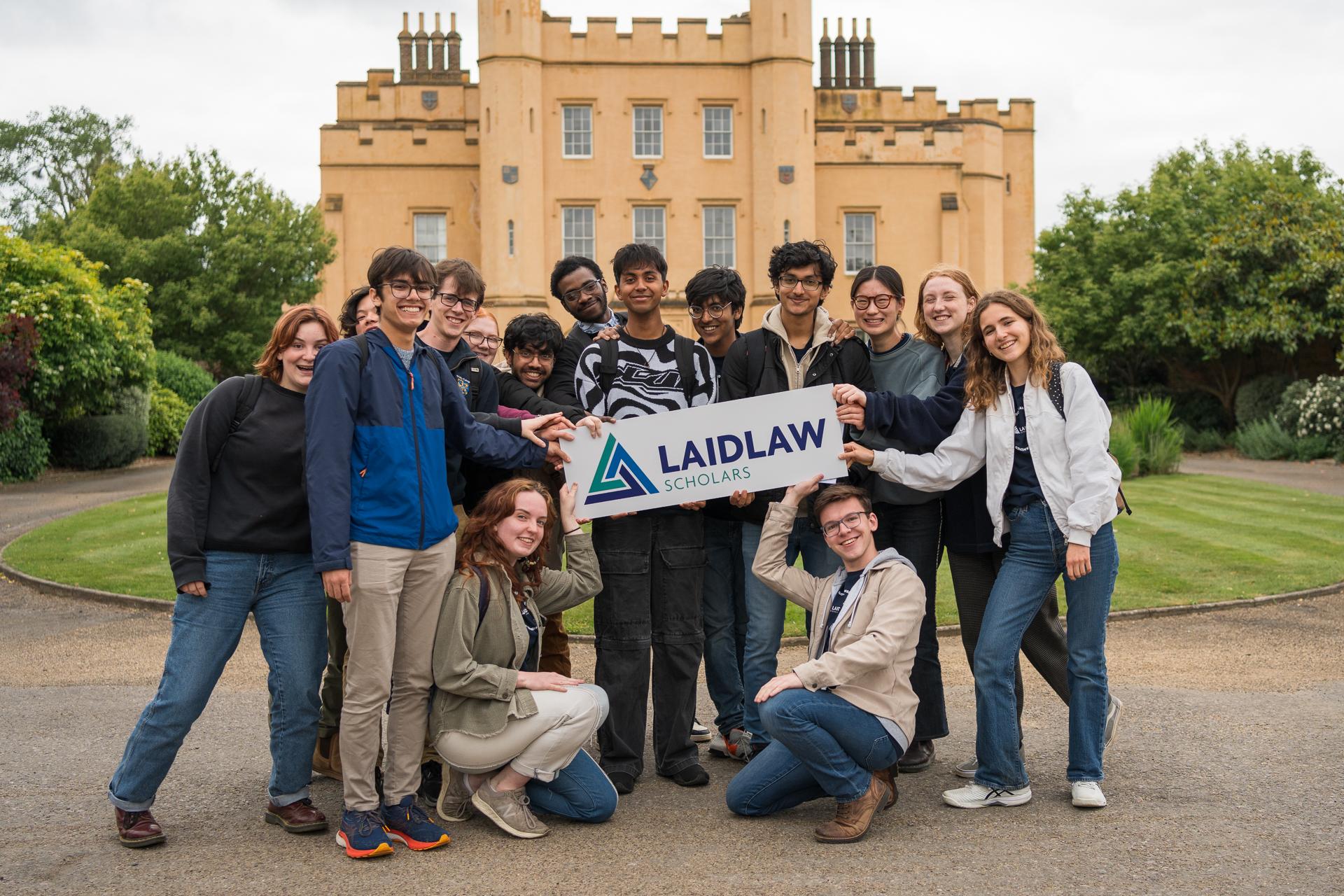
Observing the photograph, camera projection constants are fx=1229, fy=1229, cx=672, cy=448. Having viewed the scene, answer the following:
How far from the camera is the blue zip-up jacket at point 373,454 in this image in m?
4.73

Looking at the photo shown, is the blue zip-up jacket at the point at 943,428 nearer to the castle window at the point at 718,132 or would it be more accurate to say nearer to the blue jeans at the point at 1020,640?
the blue jeans at the point at 1020,640

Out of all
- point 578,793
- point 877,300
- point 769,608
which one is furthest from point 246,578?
point 877,300

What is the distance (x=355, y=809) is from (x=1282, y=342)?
2938cm

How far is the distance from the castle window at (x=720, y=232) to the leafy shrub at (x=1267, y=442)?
15730 millimetres

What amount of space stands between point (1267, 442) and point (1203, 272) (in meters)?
5.45

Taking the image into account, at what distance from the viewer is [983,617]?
218 inches

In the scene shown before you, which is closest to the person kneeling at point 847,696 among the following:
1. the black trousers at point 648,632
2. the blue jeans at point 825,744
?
the blue jeans at point 825,744

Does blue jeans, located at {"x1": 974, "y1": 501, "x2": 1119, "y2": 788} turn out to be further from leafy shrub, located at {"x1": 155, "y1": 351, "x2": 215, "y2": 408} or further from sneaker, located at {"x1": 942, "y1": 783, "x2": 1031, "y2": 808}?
leafy shrub, located at {"x1": 155, "y1": 351, "x2": 215, "y2": 408}

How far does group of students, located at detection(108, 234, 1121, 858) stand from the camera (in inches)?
193

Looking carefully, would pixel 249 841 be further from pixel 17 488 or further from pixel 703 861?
pixel 17 488

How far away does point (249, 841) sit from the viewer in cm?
498

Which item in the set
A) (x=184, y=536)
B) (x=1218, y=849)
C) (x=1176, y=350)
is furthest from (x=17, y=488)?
(x=1176, y=350)

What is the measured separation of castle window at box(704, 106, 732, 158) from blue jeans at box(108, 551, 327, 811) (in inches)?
1337

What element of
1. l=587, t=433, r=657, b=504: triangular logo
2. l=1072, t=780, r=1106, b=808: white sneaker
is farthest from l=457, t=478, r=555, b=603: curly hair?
l=1072, t=780, r=1106, b=808: white sneaker
